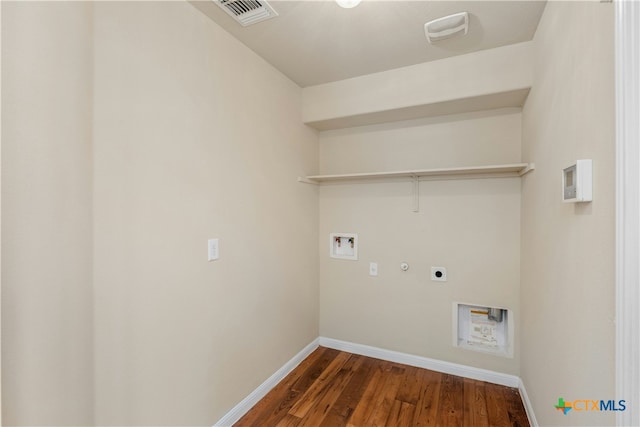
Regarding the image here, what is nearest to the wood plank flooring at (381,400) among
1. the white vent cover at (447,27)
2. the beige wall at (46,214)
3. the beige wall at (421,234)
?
the beige wall at (421,234)

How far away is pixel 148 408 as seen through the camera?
1.40 metres

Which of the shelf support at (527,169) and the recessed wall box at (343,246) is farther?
the recessed wall box at (343,246)

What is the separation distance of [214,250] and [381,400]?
65.1 inches

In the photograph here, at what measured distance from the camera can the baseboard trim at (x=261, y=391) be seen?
1.86 meters

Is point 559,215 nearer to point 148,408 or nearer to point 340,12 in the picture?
point 340,12

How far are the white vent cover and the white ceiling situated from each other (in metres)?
0.03

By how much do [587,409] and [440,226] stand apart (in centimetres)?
161

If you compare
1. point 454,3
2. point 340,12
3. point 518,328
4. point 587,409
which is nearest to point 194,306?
point 587,409

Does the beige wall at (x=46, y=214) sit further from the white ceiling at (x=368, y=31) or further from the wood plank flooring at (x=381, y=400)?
Answer: the wood plank flooring at (x=381, y=400)

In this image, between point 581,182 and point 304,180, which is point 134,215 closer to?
point 304,180

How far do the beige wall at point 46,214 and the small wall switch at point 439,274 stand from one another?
93.5 inches

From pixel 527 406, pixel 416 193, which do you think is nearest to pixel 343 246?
pixel 416 193

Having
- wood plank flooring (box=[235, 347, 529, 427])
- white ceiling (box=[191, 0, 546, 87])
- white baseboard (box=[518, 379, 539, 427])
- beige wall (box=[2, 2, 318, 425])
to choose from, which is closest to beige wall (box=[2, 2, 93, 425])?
beige wall (box=[2, 2, 318, 425])

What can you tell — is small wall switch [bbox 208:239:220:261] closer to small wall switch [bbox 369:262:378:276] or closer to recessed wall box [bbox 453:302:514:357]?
small wall switch [bbox 369:262:378:276]
